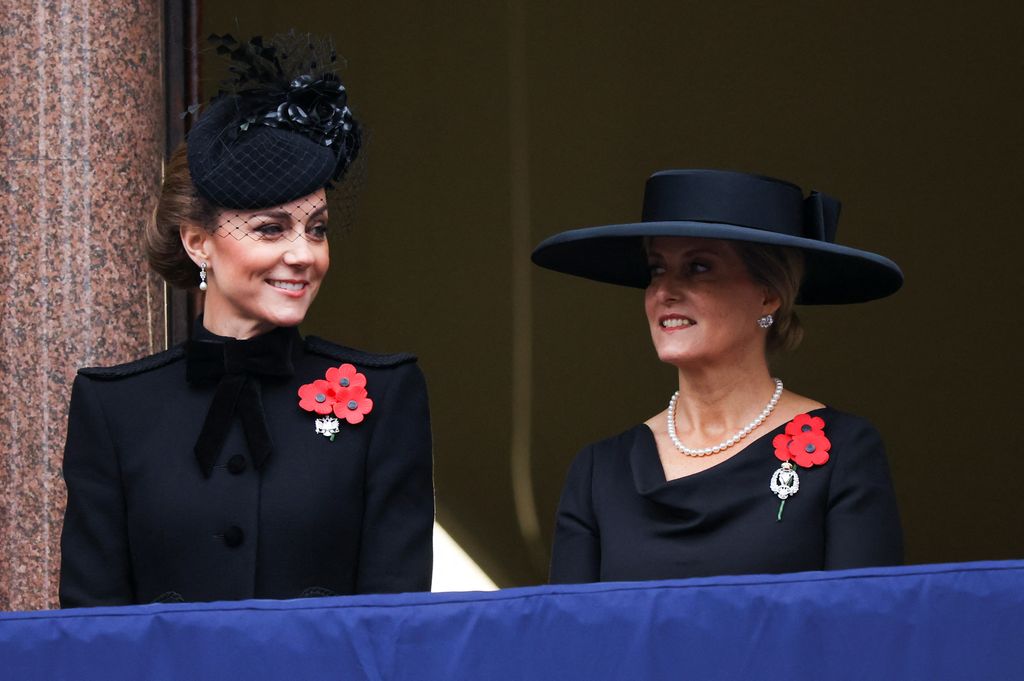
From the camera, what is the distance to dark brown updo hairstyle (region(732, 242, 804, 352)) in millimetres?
3234

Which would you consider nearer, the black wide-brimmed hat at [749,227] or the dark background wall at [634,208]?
the black wide-brimmed hat at [749,227]

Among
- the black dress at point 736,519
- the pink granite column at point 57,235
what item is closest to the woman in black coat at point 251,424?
the black dress at point 736,519

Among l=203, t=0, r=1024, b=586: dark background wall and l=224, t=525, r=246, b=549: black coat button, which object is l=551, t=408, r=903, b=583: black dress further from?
l=203, t=0, r=1024, b=586: dark background wall

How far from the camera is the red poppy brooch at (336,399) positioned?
3.04 metres

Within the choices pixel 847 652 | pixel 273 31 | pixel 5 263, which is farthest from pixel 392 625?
pixel 273 31

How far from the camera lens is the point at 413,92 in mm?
7500

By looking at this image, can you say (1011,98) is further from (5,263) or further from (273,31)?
(5,263)

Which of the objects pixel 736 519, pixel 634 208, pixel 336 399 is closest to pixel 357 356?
pixel 336 399

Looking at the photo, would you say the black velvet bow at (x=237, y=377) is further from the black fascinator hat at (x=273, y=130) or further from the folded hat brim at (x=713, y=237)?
the folded hat brim at (x=713, y=237)

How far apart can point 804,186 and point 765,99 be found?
0.42 m

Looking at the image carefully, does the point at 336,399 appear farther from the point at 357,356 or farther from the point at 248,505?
the point at 248,505

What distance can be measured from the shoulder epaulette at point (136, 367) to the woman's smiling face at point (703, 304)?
0.87 m

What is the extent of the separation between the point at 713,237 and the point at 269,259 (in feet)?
2.59

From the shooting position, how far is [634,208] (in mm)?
7547
